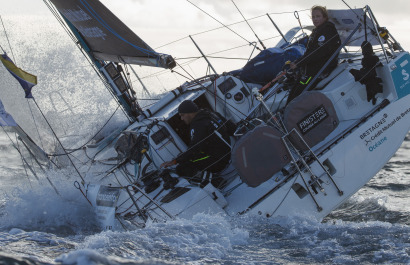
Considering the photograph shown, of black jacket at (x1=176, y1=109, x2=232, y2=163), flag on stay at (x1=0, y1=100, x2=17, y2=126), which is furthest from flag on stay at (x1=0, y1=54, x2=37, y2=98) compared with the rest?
black jacket at (x1=176, y1=109, x2=232, y2=163)

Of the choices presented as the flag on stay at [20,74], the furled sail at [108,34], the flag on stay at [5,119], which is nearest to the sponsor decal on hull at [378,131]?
the furled sail at [108,34]

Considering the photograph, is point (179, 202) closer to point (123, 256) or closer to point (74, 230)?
point (74, 230)

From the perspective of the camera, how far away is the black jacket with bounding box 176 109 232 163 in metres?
6.74

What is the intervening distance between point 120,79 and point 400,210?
4216mm

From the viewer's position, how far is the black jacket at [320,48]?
6.99 meters

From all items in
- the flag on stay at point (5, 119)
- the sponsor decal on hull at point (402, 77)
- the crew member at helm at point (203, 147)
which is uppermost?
the flag on stay at point (5, 119)

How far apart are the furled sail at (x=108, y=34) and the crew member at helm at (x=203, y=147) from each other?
71 centimetres

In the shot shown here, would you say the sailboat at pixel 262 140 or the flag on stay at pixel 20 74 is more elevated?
the flag on stay at pixel 20 74

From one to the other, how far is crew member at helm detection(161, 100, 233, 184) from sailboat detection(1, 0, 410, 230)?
0.39ft

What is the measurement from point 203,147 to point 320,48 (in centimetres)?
181

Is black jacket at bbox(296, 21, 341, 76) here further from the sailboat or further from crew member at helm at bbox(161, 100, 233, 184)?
crew member at helm at bbox(161, 100, 233, 184)

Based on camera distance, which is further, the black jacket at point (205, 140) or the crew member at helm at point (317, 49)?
the crew member at helm at point (317, 49)

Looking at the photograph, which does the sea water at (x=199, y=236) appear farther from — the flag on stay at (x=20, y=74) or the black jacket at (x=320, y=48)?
the black jacket at (x=320, y=48)

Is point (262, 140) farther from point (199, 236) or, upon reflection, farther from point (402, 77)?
point (402, 77)
